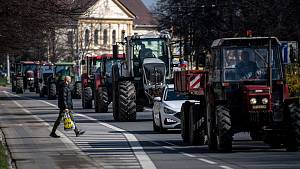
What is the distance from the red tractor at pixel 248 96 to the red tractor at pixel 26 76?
5995cm

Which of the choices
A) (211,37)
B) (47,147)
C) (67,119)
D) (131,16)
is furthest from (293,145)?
(131,16)

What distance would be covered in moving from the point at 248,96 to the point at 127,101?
1557 cm

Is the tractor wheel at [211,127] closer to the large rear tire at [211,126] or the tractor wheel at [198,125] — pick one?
the large rear tire at [211,126]

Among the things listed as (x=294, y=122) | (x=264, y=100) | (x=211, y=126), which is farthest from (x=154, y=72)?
(x=294, y=122)

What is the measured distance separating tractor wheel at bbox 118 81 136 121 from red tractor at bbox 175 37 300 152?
42.3 ft

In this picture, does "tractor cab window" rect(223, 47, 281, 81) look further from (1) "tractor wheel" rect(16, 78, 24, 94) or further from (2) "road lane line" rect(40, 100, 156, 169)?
(1) "tractor wheel" rect(16, 78, 24, 94)

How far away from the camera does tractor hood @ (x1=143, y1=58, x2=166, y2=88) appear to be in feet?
123

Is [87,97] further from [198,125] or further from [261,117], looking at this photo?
[261,117]

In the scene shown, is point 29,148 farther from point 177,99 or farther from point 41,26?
point 177,99

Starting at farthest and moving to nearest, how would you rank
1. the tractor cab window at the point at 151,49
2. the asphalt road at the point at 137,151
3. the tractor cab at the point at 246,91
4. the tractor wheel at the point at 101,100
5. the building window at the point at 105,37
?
the building window at the point at 105,37
the tractor wheel at the point at 101,100
the tractor cab window at the point at 151,49
the tractor cab at the point at 246,91
the asphalt road at the point at 137,151

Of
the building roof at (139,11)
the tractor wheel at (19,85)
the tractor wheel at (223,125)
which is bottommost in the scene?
the tractor wheel at (19,85)

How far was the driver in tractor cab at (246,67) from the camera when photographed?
2250 cm

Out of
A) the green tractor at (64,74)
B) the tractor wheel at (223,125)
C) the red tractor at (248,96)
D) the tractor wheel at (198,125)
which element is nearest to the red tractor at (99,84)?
the green tractor at (64,74)

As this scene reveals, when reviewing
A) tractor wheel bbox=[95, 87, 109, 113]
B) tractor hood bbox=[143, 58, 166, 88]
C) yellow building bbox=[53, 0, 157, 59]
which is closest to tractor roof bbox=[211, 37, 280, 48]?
tractor hood bbox=[143, 58, 166, 88]
